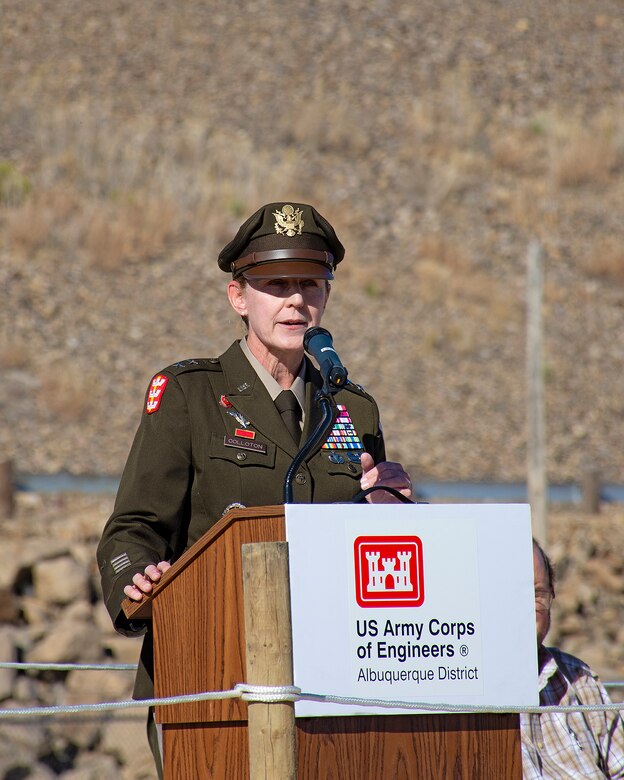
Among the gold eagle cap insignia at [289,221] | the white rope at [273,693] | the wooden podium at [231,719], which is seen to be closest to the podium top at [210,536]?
the wooden podium at [231,719]

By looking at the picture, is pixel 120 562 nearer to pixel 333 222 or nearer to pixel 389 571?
pixel 389 571

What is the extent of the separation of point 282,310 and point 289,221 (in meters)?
0.30

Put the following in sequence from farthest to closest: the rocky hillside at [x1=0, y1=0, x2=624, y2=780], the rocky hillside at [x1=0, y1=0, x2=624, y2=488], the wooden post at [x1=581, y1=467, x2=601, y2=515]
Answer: the rocky hillside at [x1=0, y1=0, x2=624, y2=488] < the wooden post at [x1=581, y1=467, x2=601, y2=515] < the rocky hillside at [x1=0, y1=0, x2=624, y2=780]

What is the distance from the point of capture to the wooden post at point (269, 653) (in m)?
2.91

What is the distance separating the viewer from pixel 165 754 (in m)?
3.09

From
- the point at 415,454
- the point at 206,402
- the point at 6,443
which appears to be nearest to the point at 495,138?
the point at 415,454

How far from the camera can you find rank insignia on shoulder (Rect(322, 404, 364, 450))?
12.7 ft

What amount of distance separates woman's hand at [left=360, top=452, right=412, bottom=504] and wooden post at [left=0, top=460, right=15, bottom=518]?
1063 cm

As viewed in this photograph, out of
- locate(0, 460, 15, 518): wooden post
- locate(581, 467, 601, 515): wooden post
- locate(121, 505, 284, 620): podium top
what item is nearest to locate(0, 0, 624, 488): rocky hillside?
locate(581, 467, 601, 515): wooden post

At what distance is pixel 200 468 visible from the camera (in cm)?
372

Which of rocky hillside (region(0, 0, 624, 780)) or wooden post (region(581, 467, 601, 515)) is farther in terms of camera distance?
wooden post (region(581, 467, 601, 515))

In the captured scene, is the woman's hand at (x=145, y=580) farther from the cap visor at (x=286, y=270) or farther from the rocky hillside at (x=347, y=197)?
the rocky hillside at (x=347, y=197)

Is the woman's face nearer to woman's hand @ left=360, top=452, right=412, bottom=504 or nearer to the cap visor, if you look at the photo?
the cap visor

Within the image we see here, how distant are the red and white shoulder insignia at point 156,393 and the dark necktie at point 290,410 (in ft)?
1.05
